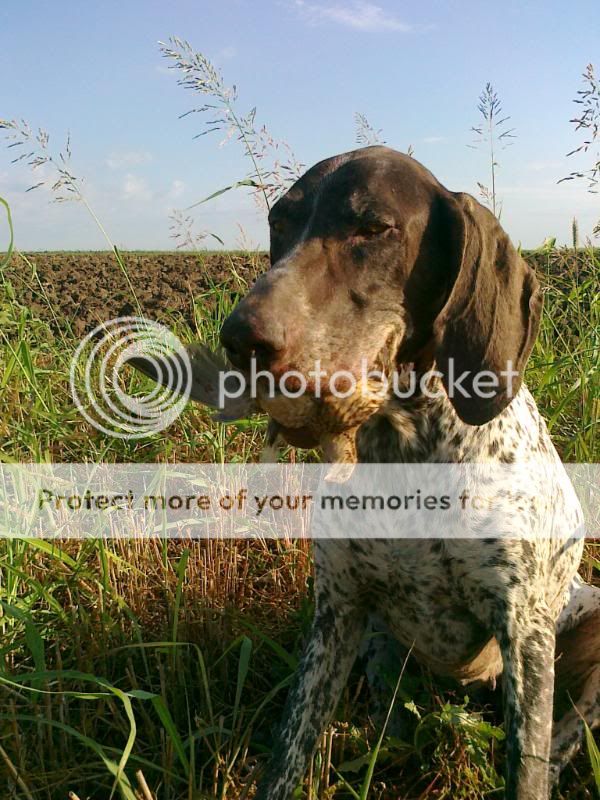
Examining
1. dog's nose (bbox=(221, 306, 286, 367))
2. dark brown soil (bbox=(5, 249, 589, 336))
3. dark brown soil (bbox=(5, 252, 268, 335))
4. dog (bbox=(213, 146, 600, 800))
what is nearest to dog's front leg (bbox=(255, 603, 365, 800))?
dog (bbox=(213, 146, 600, 800))

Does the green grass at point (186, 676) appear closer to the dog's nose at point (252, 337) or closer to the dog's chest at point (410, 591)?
the dog's chest at point (410, 591)

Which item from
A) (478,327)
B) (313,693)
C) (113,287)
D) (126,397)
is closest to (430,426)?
(478,327)

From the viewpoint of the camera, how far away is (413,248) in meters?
2.12

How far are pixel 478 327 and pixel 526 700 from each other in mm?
1040

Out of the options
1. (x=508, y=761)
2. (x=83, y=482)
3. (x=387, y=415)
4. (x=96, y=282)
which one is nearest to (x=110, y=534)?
(x=83, y=482)

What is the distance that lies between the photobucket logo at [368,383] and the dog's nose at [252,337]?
29 millimetres

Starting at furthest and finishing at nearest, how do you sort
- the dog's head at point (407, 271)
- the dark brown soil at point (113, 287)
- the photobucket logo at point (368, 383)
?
the dark brown soil at point (113, 287) → the dog's head at point (407, 271) → the photobucket logo at point (368, 383)

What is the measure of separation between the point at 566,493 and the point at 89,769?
173 cm

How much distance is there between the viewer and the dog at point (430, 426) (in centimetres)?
203

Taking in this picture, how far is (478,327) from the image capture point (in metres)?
2.12

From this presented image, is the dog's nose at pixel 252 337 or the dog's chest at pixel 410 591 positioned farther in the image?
the dog's chest at pixel 410 591

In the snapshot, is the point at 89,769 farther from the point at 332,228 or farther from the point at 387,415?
the point at 332,228

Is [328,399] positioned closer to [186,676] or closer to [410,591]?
[410,591]

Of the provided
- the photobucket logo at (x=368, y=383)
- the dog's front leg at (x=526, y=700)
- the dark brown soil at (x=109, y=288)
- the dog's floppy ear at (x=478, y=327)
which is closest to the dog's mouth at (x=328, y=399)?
the photobucket logo at (x=368, y=383)
